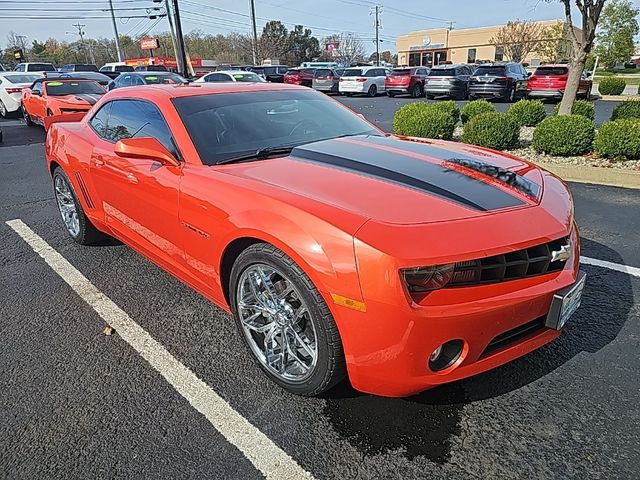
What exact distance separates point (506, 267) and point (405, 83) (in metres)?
22.6

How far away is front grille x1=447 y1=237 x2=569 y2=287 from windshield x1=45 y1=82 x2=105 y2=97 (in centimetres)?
1223

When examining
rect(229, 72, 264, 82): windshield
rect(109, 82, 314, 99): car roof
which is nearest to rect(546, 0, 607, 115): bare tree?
rect(109, 82, 314, 99): car roof

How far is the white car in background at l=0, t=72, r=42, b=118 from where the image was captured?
15.7 m

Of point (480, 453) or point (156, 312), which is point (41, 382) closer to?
point (156, 312)

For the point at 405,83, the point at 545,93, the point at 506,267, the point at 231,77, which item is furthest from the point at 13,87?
the point at 545,93

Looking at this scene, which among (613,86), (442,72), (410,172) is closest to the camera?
(410,172)

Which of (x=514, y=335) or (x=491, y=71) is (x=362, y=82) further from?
(x=514, y=335)

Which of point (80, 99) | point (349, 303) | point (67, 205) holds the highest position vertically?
point (80, 99)

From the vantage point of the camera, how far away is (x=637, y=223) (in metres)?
4.79

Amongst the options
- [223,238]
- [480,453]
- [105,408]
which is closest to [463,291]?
[480,453]

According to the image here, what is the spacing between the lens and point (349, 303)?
1.92 metres

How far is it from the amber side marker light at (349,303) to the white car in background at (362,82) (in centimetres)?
2372

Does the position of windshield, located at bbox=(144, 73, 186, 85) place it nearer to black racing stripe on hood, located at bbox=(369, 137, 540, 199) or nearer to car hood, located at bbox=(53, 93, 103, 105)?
car hood, located at bbox=(53, 93, 103, 105)

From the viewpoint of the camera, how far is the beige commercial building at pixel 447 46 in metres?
69.7
